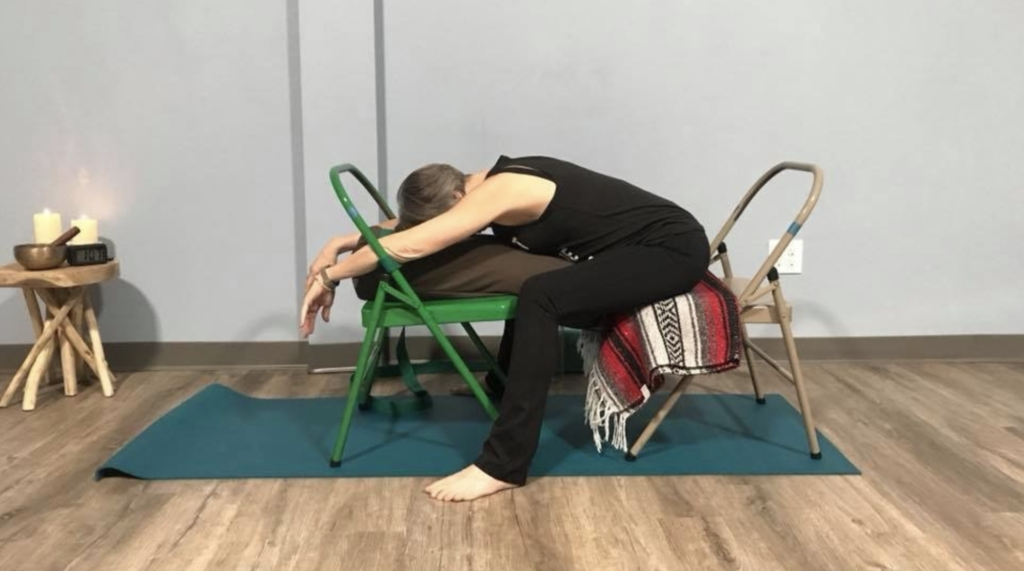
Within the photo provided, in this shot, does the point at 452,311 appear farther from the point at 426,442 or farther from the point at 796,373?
the point at 796,373

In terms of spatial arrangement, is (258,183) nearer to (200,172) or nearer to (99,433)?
(200,172)

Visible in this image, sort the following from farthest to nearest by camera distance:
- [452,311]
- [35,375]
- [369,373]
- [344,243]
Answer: [35,375]
[369,373]
[344,243]
[452,311]

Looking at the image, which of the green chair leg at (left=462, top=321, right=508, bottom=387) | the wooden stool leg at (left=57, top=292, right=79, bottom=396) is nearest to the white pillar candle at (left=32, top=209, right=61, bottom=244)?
the wooden stool leg at (left=57, top=292, right=79, bottom=396)

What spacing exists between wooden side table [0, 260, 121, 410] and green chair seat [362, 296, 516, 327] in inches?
42.8

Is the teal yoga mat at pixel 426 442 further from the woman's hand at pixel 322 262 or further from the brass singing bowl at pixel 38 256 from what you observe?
the brass singing bowl at pixel 38 256

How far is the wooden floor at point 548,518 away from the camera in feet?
5.95

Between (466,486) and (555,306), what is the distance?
1.52 ft

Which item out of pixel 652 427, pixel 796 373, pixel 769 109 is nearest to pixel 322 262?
pixel 652 427

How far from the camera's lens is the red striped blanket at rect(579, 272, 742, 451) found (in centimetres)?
222

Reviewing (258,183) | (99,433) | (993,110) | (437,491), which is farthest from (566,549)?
(993,110)

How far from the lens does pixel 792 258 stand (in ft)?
10.6

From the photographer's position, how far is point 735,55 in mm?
3127

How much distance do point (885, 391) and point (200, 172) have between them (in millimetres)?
2374

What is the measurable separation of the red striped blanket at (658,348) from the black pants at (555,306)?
1.7 inches
